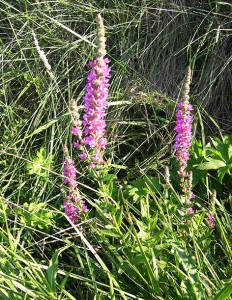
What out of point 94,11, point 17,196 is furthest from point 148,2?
point 17,196

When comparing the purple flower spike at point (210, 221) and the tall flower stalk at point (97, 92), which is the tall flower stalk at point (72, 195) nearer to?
the tall flower stalk at point (97, 92)

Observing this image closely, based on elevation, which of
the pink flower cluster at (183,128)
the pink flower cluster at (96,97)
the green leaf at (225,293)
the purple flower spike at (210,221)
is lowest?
the purple flower spike at (210,221)

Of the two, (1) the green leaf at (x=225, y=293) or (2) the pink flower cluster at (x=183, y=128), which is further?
(2) the pink flower cluster at (x=183, y=128)

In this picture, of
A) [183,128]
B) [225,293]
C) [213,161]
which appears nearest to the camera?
[225,293]

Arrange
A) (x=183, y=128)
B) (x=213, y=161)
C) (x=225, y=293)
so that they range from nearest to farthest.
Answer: (x=225, y=293) < (x=183, y=128) < (x=213, y=161)

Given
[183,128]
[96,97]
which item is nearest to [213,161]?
[183,128]

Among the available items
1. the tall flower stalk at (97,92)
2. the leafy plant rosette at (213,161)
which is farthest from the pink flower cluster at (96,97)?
the leafy plant rosette at (213,161)

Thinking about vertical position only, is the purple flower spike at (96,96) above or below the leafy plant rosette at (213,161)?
above

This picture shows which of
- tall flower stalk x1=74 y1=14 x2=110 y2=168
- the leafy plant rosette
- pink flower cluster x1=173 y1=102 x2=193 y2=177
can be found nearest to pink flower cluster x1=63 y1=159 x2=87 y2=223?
tall flower stalk x1=74 y1=14 x2=110 y2=168

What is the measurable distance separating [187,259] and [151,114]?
119 centimetres

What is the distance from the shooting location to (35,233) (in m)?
2.11

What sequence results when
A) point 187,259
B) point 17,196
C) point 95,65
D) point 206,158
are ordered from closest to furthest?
point 95,65, point 187,259, point 206,158, point 17,196

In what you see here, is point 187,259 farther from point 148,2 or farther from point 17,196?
point 148,2

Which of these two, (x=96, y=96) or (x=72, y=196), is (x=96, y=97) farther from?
(x=72, y=196)
